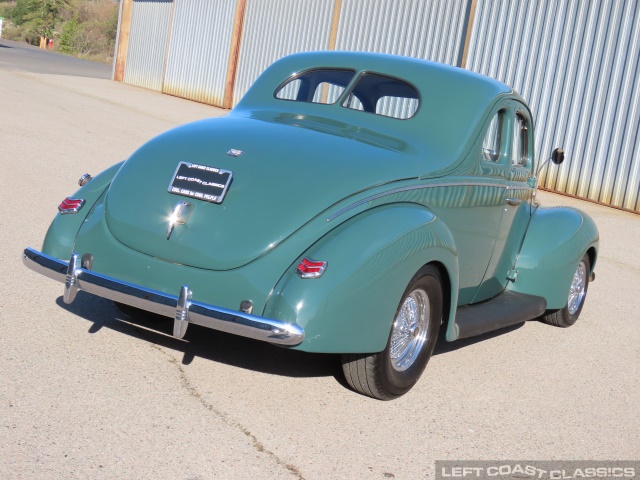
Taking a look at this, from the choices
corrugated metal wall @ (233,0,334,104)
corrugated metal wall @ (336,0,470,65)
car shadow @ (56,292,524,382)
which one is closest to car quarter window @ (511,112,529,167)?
car shadow @ (56,292,524,382)

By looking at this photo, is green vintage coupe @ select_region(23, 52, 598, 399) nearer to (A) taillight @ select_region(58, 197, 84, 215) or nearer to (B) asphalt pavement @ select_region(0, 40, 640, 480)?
(A) taillight @ select_region(58, 197, 84, 215)

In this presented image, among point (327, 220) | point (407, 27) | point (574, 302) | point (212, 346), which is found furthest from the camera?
point (407, 27)

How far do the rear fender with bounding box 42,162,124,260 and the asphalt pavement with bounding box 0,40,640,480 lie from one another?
479 mm

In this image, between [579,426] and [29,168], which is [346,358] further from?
[29,168]

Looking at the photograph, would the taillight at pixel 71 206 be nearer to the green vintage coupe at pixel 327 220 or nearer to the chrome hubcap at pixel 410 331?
the green vintage coupe at pixel 327 220

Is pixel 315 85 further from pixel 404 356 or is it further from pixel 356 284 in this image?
pixel 356 284

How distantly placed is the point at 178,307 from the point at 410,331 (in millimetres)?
1311

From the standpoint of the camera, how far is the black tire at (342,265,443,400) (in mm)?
4574

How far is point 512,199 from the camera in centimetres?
609

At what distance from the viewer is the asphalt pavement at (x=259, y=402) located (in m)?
3.76

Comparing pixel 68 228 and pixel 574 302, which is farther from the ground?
pixel 68 228

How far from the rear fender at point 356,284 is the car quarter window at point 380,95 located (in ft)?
4.12

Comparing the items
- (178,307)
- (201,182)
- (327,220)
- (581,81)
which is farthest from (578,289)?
(581,81)

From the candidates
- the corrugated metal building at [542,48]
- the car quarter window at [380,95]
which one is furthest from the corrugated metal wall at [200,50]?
the car quarter window at [380,95]
